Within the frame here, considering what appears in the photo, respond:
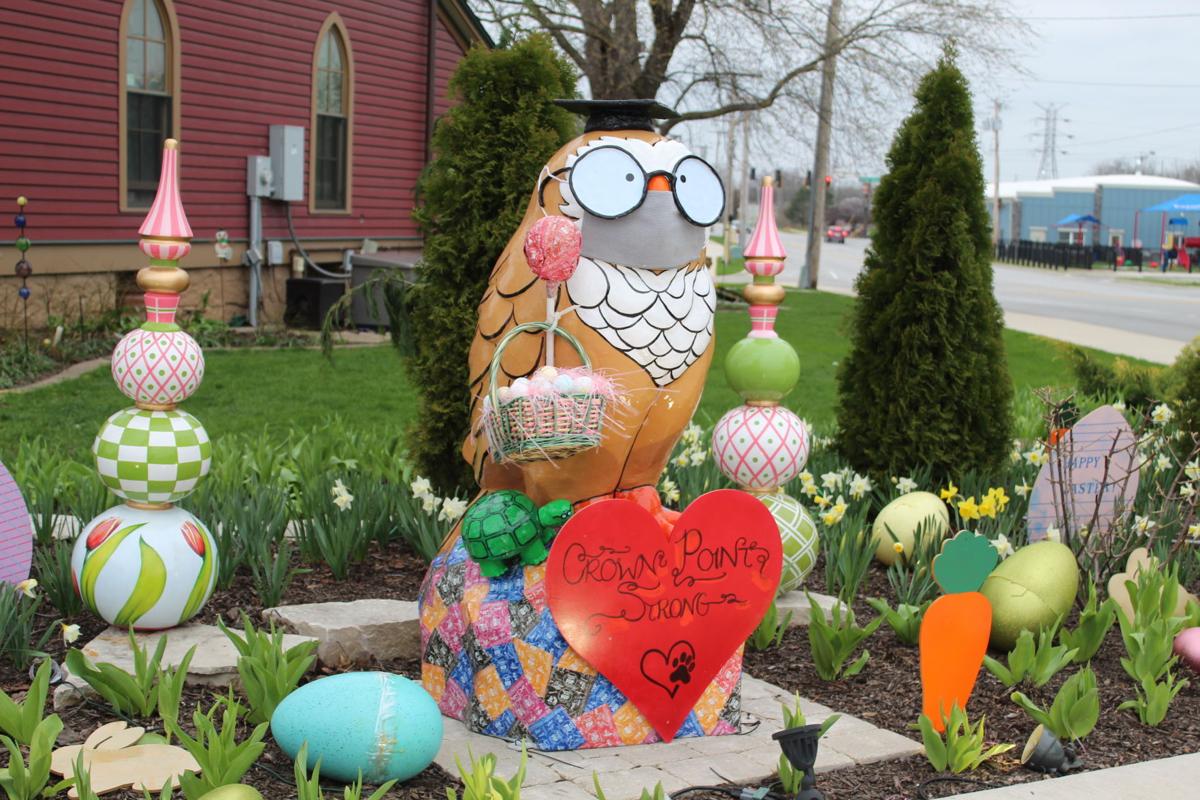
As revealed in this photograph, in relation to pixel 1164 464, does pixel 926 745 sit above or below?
below

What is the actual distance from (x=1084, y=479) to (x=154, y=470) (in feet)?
12.2

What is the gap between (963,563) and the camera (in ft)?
12.1

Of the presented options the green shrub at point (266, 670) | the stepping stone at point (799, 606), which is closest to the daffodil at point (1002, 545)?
the stepping stone at point (799, 606)

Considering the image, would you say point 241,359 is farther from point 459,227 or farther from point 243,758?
point 243,758

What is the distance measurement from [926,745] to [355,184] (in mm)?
13672

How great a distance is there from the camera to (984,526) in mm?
5504

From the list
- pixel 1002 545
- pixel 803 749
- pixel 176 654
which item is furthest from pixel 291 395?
pixel 803 749

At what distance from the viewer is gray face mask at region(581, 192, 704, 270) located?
350 cm

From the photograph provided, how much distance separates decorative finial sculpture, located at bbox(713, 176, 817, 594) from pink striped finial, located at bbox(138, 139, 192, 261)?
1932 mm

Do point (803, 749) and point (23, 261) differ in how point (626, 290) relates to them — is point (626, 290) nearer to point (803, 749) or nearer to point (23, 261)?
point (803, 749)

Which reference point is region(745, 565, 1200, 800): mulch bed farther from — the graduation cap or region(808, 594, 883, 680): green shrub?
the graduation cap

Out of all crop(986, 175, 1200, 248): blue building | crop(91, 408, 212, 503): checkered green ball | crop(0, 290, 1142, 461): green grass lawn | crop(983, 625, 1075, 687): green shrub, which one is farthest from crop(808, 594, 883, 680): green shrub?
crop(986, 175, 1200, 248): blue building

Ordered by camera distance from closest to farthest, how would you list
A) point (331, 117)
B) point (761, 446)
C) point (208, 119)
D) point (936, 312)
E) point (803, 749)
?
point (803, 749)
point (761, 446)
point (936, 312)
point (208, 119)
point (331, 117)

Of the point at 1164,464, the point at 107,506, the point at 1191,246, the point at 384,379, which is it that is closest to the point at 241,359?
the point at 384,379
